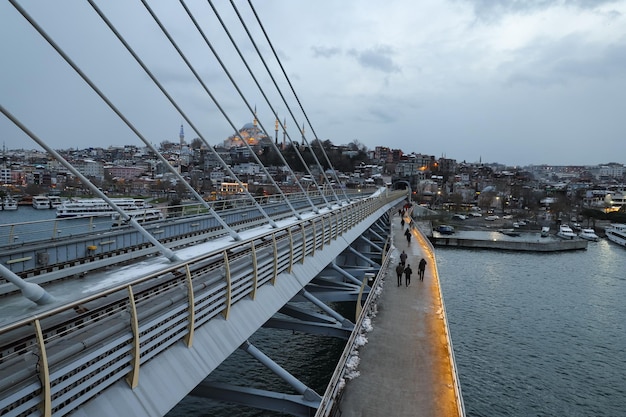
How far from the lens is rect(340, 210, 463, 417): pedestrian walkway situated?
7.45m

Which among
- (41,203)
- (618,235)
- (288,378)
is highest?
(288,378)

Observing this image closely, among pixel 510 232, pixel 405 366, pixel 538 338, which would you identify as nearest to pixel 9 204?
pixel 405 366

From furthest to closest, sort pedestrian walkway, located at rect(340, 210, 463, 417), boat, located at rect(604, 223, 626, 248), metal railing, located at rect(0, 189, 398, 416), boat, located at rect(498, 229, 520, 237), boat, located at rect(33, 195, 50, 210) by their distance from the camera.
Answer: boat, located at rect(498, 229, 520, 237) < boat, located at rect(604, 223, 626, 248) < boat, located at rect(33, 195, 50, 210) < pedestrian walkway, located at rect(340, 210, 463, 417) < metal railing, located at rect(0, 189, 398, 416)

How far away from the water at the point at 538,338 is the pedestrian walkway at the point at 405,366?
3.83m

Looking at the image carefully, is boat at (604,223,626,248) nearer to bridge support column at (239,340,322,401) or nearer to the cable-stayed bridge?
the cable-stayed bridge

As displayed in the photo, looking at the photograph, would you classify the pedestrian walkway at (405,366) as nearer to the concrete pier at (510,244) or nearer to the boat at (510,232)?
the concrete pier at (510,244)

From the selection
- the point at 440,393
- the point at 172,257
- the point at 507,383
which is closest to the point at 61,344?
the point at 172,257

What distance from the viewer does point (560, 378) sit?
16359mm

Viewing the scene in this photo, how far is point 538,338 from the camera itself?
20.4 m

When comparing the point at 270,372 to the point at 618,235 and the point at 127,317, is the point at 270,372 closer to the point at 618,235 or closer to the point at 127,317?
the point at 127,317

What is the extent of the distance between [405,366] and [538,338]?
49.0 ft

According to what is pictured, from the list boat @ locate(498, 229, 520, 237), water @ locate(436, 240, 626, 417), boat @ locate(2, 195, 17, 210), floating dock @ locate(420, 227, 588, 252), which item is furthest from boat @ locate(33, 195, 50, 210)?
boat @ locate(498, 229, 520, 237)

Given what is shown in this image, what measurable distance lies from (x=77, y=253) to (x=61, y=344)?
6.40 meters

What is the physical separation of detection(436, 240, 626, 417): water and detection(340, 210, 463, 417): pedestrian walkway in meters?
3.83
